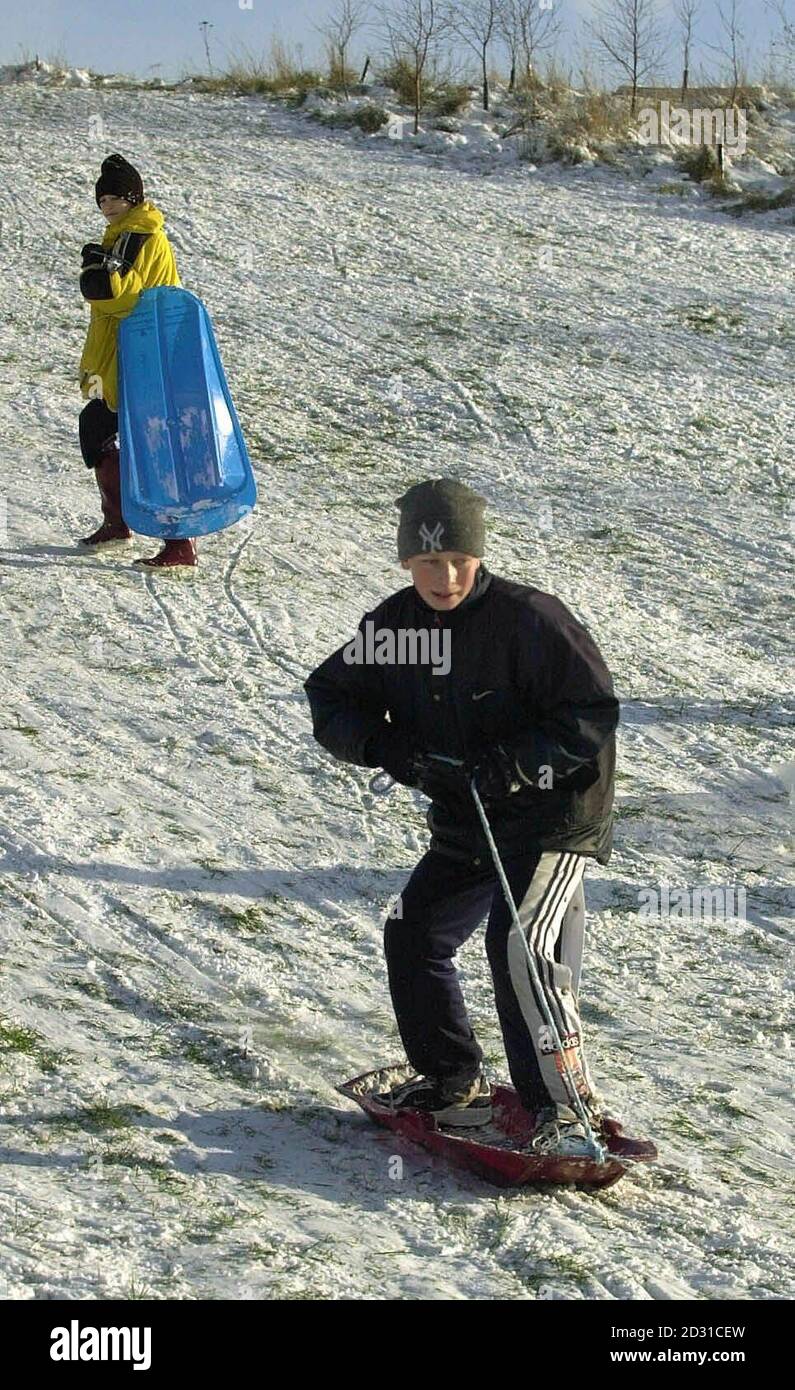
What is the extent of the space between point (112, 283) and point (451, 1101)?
4992 millimetres

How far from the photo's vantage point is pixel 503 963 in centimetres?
371

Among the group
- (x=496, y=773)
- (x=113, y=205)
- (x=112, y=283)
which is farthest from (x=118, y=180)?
(x=496, y=773)

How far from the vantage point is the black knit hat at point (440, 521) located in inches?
139

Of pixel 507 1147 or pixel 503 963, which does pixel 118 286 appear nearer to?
pixel 503 963

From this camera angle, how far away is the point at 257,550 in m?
8.65

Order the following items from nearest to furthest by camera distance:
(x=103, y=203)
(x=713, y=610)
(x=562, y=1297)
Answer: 1. (x=562, y=1297)
2. (x=103, y=203)
3. (x=713, y=610)

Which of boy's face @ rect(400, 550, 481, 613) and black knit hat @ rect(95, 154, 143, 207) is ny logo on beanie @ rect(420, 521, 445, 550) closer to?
boy's face @ rect(400, 550, 481, 613)

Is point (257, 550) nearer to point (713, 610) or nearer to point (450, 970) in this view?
point (713, 610)

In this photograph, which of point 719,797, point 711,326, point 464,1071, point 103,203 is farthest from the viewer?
point 711,326

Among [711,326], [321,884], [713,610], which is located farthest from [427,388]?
[321,884]

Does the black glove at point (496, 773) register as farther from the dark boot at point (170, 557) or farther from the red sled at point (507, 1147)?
the dark boot at point (170, 557)

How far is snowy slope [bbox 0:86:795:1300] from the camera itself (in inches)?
141

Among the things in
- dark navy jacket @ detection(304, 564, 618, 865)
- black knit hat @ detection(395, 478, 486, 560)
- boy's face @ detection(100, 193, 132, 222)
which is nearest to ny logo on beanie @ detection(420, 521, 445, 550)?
black knit hat @ detection(395, 478, 486, 560)

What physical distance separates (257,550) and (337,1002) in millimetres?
4340
